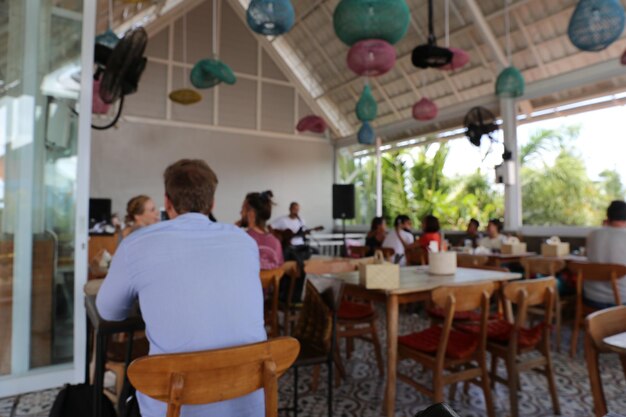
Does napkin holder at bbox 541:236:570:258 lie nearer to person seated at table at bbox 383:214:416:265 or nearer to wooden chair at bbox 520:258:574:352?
wooden chair at bbox 520:258:574:352

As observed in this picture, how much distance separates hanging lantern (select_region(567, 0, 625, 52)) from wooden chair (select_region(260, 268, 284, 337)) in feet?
9.89

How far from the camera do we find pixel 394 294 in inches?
101

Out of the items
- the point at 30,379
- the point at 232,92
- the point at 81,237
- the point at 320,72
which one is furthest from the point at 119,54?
the point at 320,72

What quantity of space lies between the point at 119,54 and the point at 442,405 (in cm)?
345

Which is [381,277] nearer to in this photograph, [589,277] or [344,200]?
[589,277]

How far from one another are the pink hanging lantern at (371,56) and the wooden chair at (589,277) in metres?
2.41

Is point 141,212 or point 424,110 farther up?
point 424,110

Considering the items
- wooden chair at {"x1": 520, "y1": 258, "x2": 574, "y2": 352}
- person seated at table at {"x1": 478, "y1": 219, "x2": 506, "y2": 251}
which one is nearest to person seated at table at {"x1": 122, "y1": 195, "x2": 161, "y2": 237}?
wooden chair at {"x1": 520, "y1": 258, "x2": 574, "y2": 352}

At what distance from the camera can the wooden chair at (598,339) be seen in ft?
4.83

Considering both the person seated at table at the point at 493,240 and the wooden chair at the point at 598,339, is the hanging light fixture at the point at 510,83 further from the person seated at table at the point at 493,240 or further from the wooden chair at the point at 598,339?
the wooden chair at the point at 598,339

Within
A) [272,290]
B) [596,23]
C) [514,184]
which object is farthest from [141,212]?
[514,184]

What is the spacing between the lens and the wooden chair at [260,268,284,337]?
10.4 feet

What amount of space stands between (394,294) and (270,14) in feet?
8.60

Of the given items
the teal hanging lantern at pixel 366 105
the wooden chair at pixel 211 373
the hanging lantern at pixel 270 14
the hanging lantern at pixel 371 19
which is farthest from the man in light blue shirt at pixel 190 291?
the teal hanging lantern at pixel 366 105
